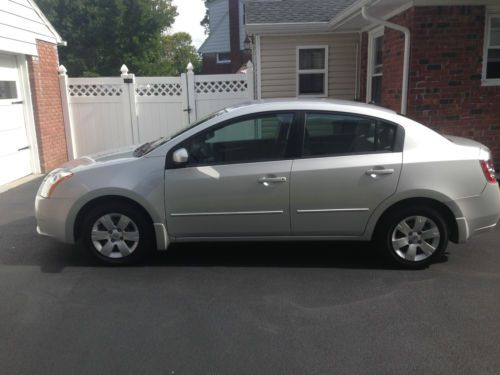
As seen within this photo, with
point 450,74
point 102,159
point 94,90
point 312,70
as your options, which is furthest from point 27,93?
point 450,74

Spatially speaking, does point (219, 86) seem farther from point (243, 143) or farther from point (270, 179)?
point (270, 179)

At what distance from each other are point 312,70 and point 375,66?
5.87 ft

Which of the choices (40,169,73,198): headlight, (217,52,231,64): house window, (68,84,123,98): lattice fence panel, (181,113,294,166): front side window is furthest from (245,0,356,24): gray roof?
(217,52,231,64): house window

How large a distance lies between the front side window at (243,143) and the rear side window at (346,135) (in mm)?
248

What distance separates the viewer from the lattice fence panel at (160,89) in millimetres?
11102

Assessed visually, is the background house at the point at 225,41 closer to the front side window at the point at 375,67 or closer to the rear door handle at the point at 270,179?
the front side window at the point at 375,67

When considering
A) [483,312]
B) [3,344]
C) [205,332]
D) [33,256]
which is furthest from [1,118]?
[483,312]

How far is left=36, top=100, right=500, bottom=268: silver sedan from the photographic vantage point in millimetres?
4328

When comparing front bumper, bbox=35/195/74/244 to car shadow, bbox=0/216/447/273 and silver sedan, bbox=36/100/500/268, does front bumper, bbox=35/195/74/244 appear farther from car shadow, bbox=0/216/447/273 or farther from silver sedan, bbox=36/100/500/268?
car shadow, bbox=0/216/447/273

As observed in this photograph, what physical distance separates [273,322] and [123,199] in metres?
Result: 1.94

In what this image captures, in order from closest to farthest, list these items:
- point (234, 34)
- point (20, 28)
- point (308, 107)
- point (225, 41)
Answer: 1. point (308, 107)
2. point (20, 28)
3. point (234, 34)
4. point (225, 41)

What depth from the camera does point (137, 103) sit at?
11.1 metres

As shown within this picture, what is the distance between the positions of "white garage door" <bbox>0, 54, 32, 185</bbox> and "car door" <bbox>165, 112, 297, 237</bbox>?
5.72 meters

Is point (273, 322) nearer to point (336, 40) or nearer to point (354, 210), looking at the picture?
point (354, 210)
